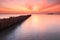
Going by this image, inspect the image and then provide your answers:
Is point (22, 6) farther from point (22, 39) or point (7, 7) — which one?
point (22, 39)

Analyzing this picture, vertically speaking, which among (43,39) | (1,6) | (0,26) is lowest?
(43,39)

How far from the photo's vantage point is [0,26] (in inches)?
102

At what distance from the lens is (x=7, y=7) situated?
4.49 m

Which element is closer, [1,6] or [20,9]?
[1,6]

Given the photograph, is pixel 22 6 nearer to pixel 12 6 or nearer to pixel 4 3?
pixel 12 6

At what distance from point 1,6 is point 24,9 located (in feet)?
3.07

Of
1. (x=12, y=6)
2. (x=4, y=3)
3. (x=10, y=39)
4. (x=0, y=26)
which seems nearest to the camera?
(x=10, y=39)

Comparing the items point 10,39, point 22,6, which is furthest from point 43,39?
point 22,6

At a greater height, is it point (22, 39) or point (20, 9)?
point (20, 9)

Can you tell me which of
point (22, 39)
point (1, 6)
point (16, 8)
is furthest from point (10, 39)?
point (16, 8)

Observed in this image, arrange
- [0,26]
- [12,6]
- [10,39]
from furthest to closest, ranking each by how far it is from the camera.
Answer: [12,6]
[0,26]
[10,39]

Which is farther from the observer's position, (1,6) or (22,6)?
(22,6)

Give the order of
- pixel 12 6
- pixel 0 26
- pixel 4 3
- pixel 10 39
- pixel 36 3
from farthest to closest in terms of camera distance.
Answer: pixel 36 3, pixel 12 6, pixel 4 3, pixel 0 26, pixel 10 39

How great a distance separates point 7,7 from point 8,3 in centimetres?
16
